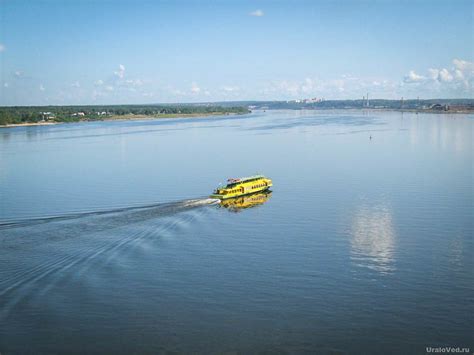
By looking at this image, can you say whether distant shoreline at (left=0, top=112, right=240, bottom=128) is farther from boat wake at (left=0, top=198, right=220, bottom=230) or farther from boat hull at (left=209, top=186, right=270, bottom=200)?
boat wake at (left=0, top=198, right=220, bottom=230)

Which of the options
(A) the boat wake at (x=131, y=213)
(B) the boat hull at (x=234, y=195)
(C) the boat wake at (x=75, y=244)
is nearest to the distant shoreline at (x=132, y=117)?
(B) the boat hull at (x=234, y=195)

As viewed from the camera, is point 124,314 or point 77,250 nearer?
point 124,314

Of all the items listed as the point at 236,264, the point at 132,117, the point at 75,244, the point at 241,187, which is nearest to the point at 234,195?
the point at 241,187

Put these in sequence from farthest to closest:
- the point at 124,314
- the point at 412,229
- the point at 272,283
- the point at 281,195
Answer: the point at 281,195, the point at 412,229, the point at 272,283, the point at 124,314

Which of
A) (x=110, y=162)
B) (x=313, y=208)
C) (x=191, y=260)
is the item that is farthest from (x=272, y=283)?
(x=110, y=162)

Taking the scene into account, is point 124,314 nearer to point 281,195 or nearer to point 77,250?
point 77,250

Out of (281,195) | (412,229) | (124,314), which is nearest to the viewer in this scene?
(124,314)
